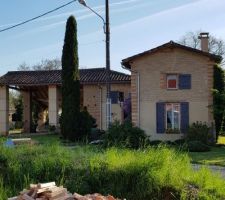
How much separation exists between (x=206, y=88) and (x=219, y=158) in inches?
315

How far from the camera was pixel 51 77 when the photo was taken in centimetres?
3906

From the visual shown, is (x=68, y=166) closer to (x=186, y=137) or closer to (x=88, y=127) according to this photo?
(x=186, y=137)

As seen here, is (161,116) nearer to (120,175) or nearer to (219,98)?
(219,98)


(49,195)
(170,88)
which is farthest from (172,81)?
(49,195)

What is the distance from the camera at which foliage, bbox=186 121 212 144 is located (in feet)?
81.8

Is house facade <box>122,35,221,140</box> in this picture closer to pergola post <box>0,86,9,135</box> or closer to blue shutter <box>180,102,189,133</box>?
blue shutter <box>180,102,189,133</box>

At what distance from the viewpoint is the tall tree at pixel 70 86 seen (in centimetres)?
2950

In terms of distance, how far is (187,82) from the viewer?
26.4 m

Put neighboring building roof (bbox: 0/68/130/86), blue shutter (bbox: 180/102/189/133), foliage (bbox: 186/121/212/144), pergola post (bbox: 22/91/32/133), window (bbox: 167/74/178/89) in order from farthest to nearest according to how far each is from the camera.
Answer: pergola post (bbox: 22/91/32/133) < neighboring building roof (bbox: 0/68/130/86) < window (bbox: 167/74/178/89) < blue shutter (bbox: 180/102/189/133) < foliage (bbox: 186/121/212/144)

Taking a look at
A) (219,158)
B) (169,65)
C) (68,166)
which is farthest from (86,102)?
(68,166)

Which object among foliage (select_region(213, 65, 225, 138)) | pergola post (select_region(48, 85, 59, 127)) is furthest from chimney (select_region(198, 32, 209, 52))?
pergola post (select_region(48, 85, 59, 127))

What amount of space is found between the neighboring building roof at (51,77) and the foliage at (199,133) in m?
11.2

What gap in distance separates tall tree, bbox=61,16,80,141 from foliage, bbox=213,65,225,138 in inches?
330

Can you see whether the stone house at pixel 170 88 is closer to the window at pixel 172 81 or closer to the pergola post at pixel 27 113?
the window at pixel 172 81
